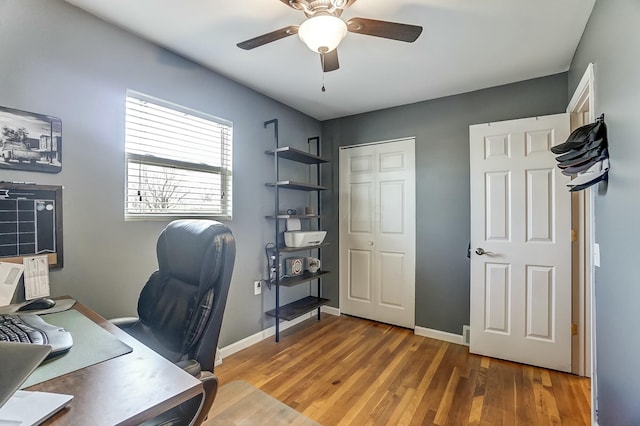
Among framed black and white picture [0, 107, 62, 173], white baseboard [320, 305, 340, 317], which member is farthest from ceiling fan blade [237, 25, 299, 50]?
white baseboard [320, 305, 340, 317]

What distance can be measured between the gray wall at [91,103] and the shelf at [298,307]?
1334 millimetres

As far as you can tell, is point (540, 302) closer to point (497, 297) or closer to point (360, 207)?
point (497, 297)

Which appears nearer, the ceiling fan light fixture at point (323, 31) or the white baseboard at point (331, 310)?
the ceiling fan light fixture at point (323, 31)

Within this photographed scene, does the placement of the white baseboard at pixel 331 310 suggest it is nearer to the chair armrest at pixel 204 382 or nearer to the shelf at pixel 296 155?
the shelf at pixel 296 155

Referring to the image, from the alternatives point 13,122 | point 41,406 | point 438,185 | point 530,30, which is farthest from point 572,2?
point 13,122

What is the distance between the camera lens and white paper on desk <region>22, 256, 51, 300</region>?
152cm

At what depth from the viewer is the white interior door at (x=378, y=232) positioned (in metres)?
3.19

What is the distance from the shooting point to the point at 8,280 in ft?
4.73

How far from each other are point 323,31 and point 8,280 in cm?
196

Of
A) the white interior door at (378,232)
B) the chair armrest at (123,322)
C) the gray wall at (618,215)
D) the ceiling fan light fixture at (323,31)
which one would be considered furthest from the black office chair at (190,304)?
the white interior door at (378,232)

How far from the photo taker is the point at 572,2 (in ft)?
5.43

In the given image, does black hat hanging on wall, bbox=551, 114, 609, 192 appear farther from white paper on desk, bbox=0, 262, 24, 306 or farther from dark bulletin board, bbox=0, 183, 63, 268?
white paper on desk, bbox=0, 262, 24, 306

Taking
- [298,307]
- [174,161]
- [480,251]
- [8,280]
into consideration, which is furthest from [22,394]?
[480,251]

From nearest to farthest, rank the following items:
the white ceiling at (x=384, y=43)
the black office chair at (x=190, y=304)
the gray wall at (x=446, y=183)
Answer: the black office chair at (x=190, y=304) → the white ceiling at (x=384, y=43) → the gray wall at (x=446, y=183)
